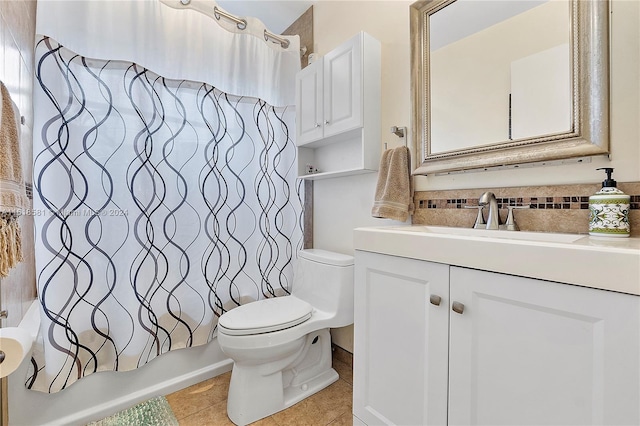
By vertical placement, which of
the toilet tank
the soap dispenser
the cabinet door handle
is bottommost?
the toilet tank

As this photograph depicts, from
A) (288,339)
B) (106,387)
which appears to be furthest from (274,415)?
(106,387)

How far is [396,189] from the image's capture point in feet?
4.45

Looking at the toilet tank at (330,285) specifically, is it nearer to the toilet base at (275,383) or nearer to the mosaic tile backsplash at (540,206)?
the toilet base at (275,383)

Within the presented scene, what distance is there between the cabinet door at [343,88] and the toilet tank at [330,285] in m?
0.70

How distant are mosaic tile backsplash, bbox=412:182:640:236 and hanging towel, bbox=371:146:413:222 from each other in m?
0.13

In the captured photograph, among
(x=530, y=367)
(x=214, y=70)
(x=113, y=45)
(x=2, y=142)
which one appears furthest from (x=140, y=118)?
(x=530, y=367)

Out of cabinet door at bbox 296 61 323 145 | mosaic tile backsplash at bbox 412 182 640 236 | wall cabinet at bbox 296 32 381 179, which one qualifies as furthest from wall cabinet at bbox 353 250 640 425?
cabinet door at bbox 296 61 323 145

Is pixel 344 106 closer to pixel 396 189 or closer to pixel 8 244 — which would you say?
pixel 396 189

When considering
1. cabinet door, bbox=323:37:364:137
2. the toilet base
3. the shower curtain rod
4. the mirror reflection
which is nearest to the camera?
the mirror reflection

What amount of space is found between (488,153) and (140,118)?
1594 mm

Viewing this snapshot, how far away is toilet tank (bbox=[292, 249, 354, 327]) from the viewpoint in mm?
1493

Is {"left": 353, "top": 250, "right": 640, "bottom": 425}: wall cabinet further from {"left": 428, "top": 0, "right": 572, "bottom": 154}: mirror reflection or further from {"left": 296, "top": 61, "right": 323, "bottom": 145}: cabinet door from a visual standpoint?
{"left": 296, "top": 61, "right": 323, "bottom": 145}: cabinet door

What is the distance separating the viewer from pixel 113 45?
4.44 feet

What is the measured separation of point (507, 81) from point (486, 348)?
0.97 metres
